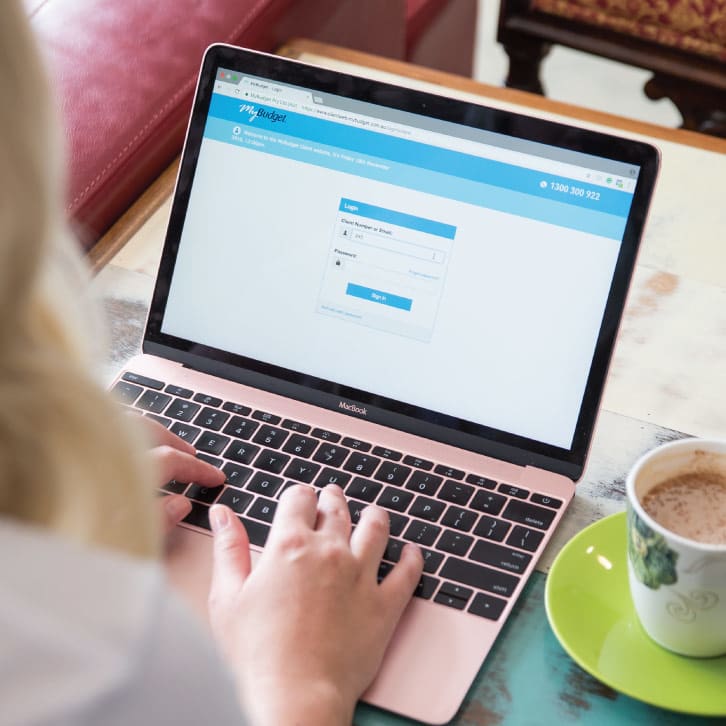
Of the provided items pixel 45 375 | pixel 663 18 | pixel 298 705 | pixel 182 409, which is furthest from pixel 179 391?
pixel 663 18

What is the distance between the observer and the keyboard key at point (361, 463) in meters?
0.79

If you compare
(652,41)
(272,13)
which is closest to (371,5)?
(272,13)

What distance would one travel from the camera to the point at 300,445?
82 centimetres

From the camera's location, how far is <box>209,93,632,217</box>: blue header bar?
757 millimetres

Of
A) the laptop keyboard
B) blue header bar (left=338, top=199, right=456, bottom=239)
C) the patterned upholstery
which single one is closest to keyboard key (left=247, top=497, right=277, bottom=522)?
the laptop keyboard

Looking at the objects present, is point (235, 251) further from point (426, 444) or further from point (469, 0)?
point (469, 0)

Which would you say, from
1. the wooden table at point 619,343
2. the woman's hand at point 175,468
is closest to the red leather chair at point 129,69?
the wooden table at point 619,343

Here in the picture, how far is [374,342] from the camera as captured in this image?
815 millimetres

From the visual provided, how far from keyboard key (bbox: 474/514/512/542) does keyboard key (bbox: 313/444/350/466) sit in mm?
119

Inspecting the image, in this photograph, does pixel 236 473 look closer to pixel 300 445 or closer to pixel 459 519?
pixel 300 445

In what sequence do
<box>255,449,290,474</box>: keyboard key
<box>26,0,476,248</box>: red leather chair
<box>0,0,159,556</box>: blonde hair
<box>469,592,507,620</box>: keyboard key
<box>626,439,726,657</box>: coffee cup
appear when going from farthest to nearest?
1. <box>26,0,476,248</box>: red leather chair
2. <box>255,449,290,474</box>: keyboard key
3. <box>469,592,507,620</box>: keyboard key
4. <box>626,439,726,657</box>: coffee cup
5. <box>0,0,159,556</box>: blonde hair

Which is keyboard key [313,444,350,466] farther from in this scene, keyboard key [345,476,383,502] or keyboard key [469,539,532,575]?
keyboard key [469,539,532,575]

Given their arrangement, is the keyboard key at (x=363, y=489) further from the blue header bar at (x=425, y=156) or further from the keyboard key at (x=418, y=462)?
the blue header bar at (x=425, y=156)

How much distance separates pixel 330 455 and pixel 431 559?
13cm
